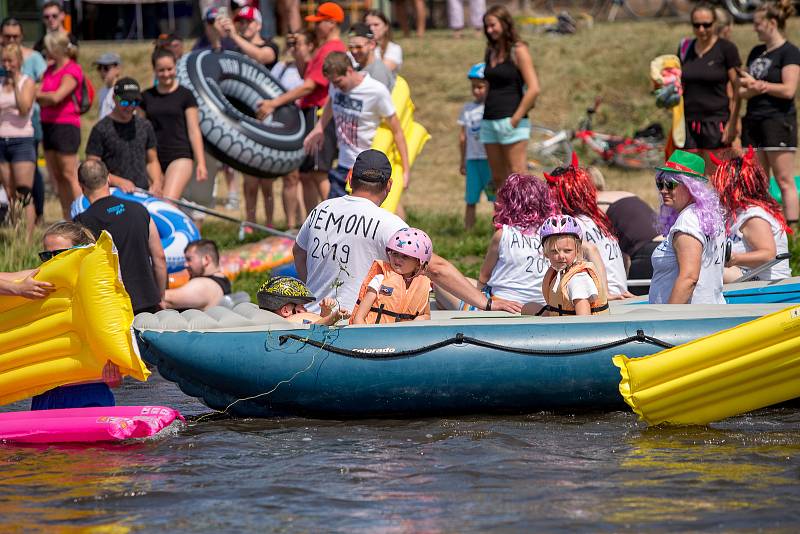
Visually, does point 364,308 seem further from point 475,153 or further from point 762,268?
point 475,153

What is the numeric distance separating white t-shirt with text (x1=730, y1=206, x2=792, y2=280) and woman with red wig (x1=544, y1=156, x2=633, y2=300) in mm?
765

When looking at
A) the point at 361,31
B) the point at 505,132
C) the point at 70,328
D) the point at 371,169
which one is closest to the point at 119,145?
the point at 361,31

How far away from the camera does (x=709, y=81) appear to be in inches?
400

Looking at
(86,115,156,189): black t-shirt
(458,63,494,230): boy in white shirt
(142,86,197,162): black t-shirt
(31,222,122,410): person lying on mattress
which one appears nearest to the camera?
(31,222,122,410): person lying on mattress

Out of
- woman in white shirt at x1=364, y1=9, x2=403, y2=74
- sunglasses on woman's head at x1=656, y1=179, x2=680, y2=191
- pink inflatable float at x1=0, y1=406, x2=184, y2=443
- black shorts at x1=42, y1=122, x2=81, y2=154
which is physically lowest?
pink inflatable float at x1=0, y1=406, x2=184, y2=443

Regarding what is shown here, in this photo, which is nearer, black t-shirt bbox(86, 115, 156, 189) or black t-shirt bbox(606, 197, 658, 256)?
black t-shirt bbox(606, 197, 658, 256)

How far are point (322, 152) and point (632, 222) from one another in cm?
307

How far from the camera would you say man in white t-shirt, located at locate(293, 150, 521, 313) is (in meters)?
6.74

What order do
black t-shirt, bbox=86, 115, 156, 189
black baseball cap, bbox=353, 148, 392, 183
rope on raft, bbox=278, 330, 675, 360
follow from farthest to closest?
1. black t-shirt, bbox=86, 115, 156, 189
2. black baseball cap, bbox=353, 148, 392, 183
3. rope on raft, bbox=278, 330, 675, 360

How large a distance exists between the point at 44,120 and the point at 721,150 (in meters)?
5.68

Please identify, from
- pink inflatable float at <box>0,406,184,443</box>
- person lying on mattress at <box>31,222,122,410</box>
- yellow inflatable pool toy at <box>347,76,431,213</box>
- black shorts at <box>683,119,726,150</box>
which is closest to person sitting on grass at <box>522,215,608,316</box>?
pink inflatable float at <box>0,406,184,443</box>

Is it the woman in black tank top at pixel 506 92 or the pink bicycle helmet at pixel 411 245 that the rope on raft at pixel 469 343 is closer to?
the pink bicycle helmet at pixel 411 245

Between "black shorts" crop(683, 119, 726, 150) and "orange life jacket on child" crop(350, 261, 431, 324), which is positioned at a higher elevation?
"black shorts" crop(683, 119, 726, 150)

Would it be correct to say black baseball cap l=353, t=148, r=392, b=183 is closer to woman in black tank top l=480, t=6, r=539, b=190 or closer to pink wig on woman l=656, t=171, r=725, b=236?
pink wig on woman l=656, t=171, r=725, b=236
